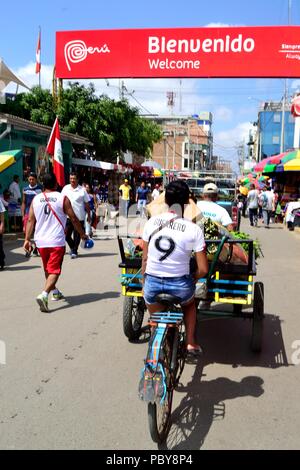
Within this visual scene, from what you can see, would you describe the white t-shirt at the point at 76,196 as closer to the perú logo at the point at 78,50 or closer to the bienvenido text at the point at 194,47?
the bienvenido text at the point at 194,47

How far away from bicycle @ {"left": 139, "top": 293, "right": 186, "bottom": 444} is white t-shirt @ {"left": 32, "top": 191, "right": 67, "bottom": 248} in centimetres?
311

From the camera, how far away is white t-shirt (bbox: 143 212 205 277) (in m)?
3.51

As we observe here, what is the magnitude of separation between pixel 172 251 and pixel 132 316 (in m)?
1.98

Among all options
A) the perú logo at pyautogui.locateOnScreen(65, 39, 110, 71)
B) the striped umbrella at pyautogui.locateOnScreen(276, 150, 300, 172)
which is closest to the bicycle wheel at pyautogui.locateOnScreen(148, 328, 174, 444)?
the perú logo at pyautogui.locateOnScreen(65, 39, 110, 71)

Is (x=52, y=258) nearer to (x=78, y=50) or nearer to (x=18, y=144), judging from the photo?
(x=18, y=144)

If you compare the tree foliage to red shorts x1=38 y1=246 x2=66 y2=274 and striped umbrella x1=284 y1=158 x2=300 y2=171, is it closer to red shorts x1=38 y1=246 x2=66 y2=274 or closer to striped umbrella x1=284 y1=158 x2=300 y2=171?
striped umbrella x1=284 y1=158 x2=300 y2=171

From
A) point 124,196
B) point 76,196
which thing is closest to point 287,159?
point 124,196

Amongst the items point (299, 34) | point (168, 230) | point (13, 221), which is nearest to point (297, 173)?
point (299, 34)

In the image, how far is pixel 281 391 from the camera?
4.00 metres

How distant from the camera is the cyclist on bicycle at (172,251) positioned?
3520 mm

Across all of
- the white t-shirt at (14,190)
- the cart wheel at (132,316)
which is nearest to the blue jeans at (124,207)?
the white t-shirt at (14,190)

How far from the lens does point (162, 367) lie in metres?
3.07
